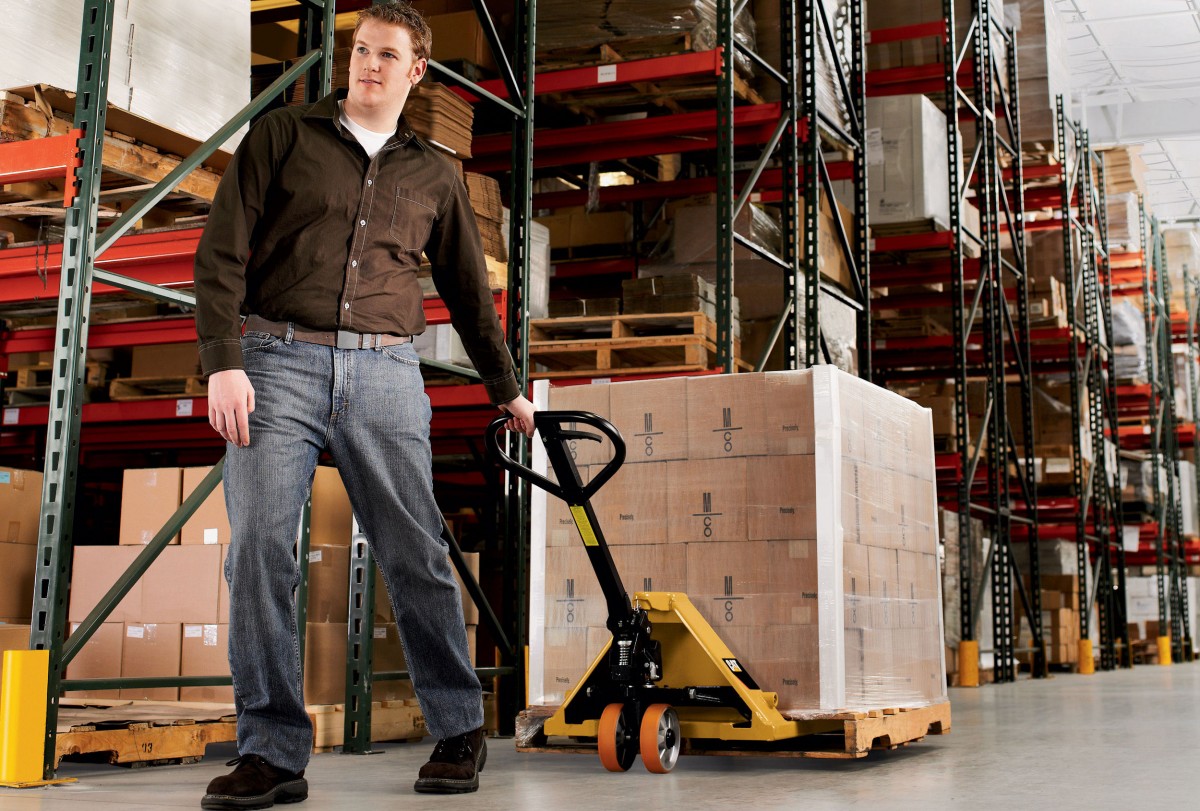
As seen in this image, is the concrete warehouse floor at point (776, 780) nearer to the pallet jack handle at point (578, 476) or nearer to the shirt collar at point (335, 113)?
the pallet jack handle at point (578, 476)

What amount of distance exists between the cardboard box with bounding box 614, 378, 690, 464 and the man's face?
5.73 feet

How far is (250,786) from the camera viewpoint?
9.64ft

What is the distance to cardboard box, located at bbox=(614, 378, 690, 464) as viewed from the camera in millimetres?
4605

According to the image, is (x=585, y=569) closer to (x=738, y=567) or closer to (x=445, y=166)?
(x=738, y=567)

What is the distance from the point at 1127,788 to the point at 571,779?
161 centimetres

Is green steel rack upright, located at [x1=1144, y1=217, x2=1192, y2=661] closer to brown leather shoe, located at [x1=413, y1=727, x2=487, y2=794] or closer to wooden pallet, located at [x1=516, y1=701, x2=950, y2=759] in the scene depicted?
wooden pallet, located at [x1=516, y1=701, x2=950, y2=759]

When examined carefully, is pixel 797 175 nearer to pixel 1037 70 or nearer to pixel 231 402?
pixel 231 402

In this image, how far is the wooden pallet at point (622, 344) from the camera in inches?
280

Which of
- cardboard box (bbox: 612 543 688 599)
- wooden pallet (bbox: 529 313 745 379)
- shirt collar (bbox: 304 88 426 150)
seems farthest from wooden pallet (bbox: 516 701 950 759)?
wooden pallet (bbox: 529 313 745 379)

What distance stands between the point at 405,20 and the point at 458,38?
4.04 m

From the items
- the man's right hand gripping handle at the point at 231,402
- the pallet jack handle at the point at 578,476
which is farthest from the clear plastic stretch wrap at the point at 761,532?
the man's right hand gripping handle at the point at 231,402

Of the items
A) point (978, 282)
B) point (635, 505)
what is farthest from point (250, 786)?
point (978, 282)

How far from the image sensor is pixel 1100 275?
17.1 meters

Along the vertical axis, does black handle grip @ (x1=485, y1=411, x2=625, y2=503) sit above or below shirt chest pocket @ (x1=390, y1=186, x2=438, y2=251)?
below
